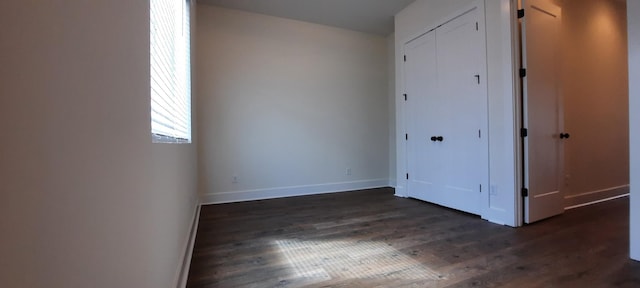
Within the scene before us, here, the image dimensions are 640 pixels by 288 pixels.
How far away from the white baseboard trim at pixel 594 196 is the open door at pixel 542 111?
1.84 ft

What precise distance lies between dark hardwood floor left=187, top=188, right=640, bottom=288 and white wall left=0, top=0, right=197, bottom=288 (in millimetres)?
1231

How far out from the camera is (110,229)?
554 millimetres

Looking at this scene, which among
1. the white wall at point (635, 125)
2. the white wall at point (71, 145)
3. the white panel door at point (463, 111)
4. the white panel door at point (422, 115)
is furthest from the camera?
the white panel door at point (422, 115)

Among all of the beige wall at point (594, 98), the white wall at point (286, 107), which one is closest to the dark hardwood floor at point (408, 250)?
the beige wall at point (594, 98)

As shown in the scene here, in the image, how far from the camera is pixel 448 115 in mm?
3348

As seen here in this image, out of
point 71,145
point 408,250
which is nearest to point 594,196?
point 408,250

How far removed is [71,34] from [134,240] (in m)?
0.52

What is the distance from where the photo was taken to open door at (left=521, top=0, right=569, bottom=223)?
2.67m

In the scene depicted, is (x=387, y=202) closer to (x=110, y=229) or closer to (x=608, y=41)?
(x=110, y=229)

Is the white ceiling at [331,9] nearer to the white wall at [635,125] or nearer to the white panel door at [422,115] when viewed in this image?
the white panel door at [422,115]

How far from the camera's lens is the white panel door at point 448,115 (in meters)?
2.99

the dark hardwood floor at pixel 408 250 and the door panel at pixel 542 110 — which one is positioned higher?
the door panel at pixel 542 110

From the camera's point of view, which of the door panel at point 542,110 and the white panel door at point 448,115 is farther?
the white panel door at point 448,115

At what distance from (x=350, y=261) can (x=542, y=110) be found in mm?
2506
